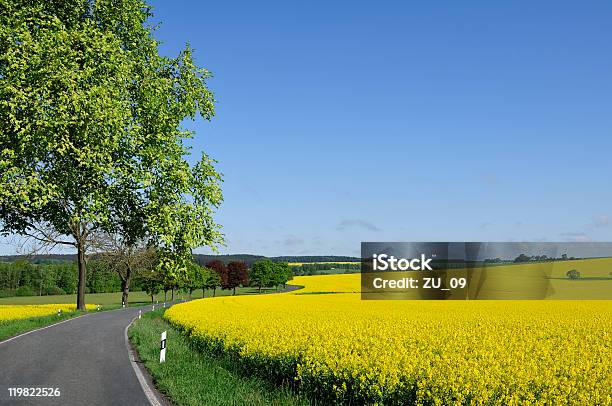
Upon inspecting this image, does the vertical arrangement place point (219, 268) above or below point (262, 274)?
above

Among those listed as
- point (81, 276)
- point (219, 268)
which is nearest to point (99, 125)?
point (81, 276)

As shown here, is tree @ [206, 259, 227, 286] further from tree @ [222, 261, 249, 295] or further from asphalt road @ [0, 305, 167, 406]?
asphalt road @ [0, 305, 167, 406]

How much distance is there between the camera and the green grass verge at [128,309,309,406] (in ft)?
34.1

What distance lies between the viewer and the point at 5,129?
51.1 feet

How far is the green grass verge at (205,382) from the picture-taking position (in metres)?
10.4

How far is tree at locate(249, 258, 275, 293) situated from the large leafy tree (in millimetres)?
104240

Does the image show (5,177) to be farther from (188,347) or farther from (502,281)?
(502,281)

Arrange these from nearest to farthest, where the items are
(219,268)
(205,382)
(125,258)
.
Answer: (205,382) < (125,258) < (219,268)

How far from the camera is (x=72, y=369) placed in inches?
565

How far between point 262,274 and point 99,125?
111 metres

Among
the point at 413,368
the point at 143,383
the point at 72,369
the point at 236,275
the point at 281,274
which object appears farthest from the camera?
the point at 281,274

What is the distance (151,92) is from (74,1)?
3935 mm

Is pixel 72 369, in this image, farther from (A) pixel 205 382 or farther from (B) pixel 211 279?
(B) pixel 211 279

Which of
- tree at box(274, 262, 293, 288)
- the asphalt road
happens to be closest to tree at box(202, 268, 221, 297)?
tree at box(274, 262, 293, 288)
